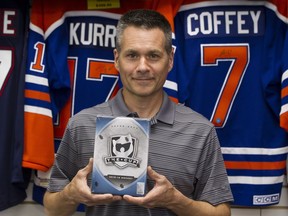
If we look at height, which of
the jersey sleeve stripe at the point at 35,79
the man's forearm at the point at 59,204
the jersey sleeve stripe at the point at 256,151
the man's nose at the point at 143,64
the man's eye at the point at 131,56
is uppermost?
the man's eye at the point at 131,56

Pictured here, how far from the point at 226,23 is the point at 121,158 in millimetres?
733

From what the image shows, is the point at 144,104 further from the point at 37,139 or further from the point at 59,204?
the point at 37,139

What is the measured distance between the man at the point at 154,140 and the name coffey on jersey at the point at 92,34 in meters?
0.36

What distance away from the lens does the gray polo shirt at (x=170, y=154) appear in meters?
1.11

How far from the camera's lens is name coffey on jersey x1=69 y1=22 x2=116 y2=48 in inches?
59.4

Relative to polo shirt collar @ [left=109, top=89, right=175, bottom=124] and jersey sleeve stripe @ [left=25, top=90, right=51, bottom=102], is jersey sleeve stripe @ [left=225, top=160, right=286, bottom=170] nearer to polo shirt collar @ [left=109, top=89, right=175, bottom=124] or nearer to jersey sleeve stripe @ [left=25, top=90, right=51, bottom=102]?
polo shirt collar @ [left=109, top=89, right=175, bottom=124]

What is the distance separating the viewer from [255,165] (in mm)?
1523

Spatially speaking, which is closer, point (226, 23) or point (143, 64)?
point (143, 64)

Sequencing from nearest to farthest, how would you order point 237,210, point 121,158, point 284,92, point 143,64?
1. point 121,158
2. point 143,64
3. point 284,92
4. point 237,210

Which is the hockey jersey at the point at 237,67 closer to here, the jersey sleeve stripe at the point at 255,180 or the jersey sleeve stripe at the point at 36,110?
the jersey sleeve stripe at the point at 255,180

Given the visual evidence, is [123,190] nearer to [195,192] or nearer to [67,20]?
[195,192]

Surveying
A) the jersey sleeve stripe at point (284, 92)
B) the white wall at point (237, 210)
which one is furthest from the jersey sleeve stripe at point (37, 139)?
the jersey sleeve stripe at point (284, 92)

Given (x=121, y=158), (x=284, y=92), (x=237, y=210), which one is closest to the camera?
(x=121, y=158)

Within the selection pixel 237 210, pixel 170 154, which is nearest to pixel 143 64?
pixel 170 154
